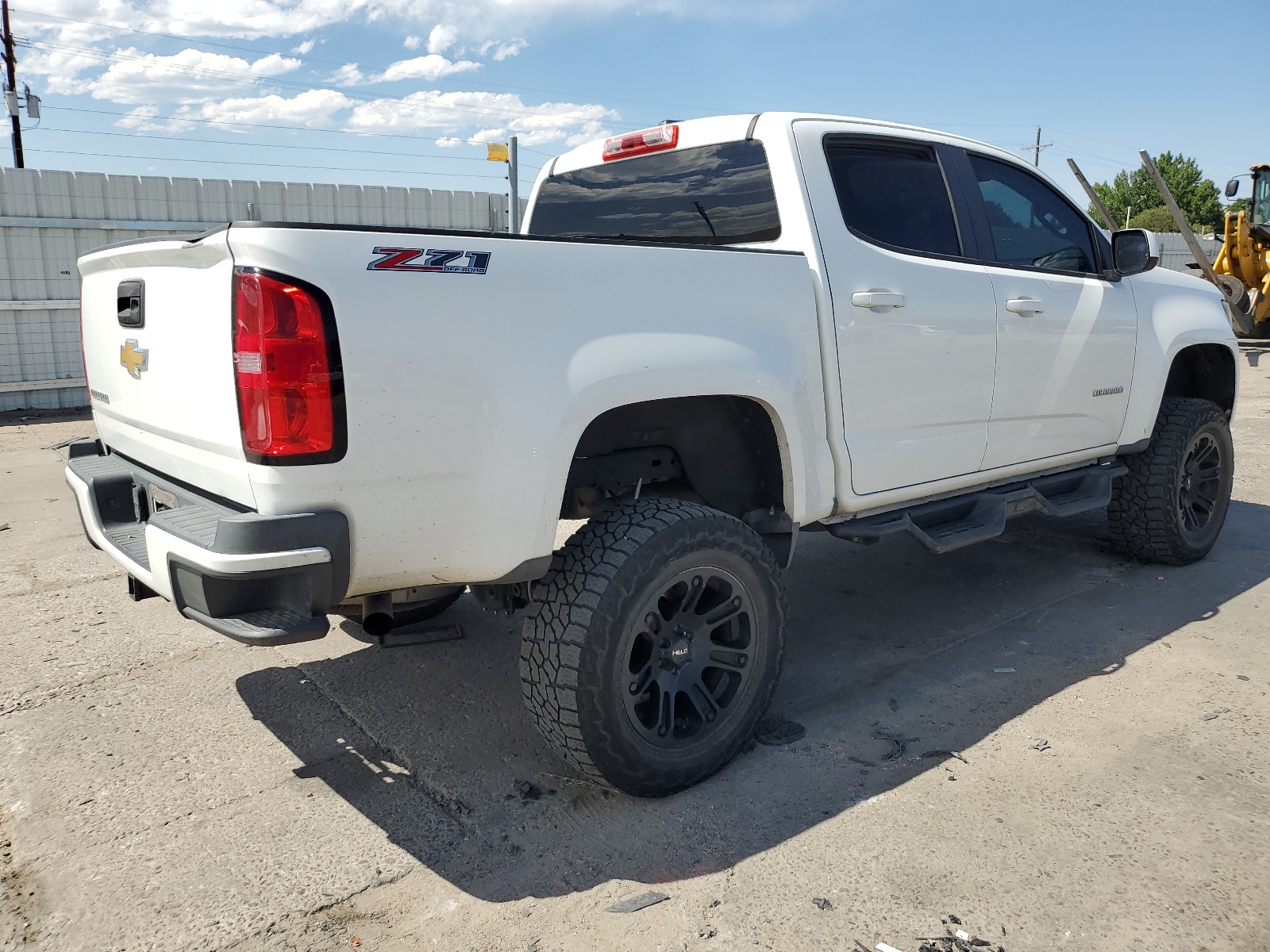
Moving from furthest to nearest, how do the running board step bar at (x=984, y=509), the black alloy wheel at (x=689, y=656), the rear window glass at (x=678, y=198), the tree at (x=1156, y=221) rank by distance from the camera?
the tree at (x=1156, y=221) → the running board step bar at (x=984, y=509) → the rear window glass at (x=678, y=198) → the black alloy wheel at (x=689, y=656)

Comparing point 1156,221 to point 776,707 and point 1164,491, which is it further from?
point 776,707

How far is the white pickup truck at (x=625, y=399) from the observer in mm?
2322

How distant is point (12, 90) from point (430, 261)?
26607mm

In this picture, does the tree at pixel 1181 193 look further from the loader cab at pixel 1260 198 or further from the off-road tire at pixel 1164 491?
the off-road tire at pixel 1164 491

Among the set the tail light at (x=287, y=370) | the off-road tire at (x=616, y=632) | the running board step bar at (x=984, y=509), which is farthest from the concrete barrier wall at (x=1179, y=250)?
the tail light at (x=287, y=370)

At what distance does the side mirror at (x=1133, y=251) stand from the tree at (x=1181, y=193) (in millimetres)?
61587

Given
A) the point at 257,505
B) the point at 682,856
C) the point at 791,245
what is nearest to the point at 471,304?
the point at 257,505

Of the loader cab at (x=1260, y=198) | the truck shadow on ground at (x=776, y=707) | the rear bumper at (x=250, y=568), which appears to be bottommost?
the truck shadow on ground at (x=776, y=707)

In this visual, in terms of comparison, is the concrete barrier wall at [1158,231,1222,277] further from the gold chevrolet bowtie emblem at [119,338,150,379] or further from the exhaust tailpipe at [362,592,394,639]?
the gold chevrolet bowtie emblem at [119,338,150,379]

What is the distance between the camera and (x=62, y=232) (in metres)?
10.8

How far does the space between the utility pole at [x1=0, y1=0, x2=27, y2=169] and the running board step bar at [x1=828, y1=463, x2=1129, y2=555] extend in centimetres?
2610

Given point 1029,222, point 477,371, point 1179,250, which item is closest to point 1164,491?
point 1029,222

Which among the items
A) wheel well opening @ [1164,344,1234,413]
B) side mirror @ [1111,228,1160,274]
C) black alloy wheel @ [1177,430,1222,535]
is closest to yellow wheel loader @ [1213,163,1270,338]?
wheel well opening @ [1164,344,1234,413]

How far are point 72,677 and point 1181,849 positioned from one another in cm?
392
